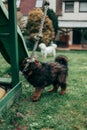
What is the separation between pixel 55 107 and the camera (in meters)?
7.09

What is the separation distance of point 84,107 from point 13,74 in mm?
1657

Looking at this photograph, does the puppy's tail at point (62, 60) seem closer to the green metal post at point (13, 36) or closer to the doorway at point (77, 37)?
the green metal post at point (13, 36)

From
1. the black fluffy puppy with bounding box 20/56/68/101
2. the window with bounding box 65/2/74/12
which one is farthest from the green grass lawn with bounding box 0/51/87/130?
the window with bounding box 65/2/74/12

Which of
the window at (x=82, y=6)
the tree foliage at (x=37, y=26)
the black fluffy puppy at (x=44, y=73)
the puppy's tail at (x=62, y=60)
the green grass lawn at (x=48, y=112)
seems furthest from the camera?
the window at (x=82, y=6)

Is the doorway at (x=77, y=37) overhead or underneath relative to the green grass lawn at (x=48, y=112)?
underneath

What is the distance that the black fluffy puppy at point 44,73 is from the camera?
7.29 meters

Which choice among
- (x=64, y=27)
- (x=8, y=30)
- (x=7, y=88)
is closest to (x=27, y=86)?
(x=7, y=88)

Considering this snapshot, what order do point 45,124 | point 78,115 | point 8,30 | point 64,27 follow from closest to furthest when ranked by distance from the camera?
point 45,124, point 78,115, point 8,30, point 64,27

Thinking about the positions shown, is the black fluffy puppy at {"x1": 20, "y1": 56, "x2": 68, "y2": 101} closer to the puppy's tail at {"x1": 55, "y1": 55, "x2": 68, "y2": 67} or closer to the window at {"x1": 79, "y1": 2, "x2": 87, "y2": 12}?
the puppy's tail at {"x1": 55, "y1": 55, "x2": 68, "y2": 67}

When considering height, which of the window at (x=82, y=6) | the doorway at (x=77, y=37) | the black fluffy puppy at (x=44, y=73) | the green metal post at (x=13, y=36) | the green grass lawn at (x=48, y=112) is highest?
the green metal post at (x=13, y=36)

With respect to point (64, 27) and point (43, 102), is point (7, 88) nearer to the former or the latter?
point (43, 102)

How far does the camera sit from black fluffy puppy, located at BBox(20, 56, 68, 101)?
287 inches

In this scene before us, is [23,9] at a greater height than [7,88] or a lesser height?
lesser

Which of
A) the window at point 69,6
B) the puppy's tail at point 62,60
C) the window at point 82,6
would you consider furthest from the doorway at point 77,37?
the puppy's tail at point 62,60
